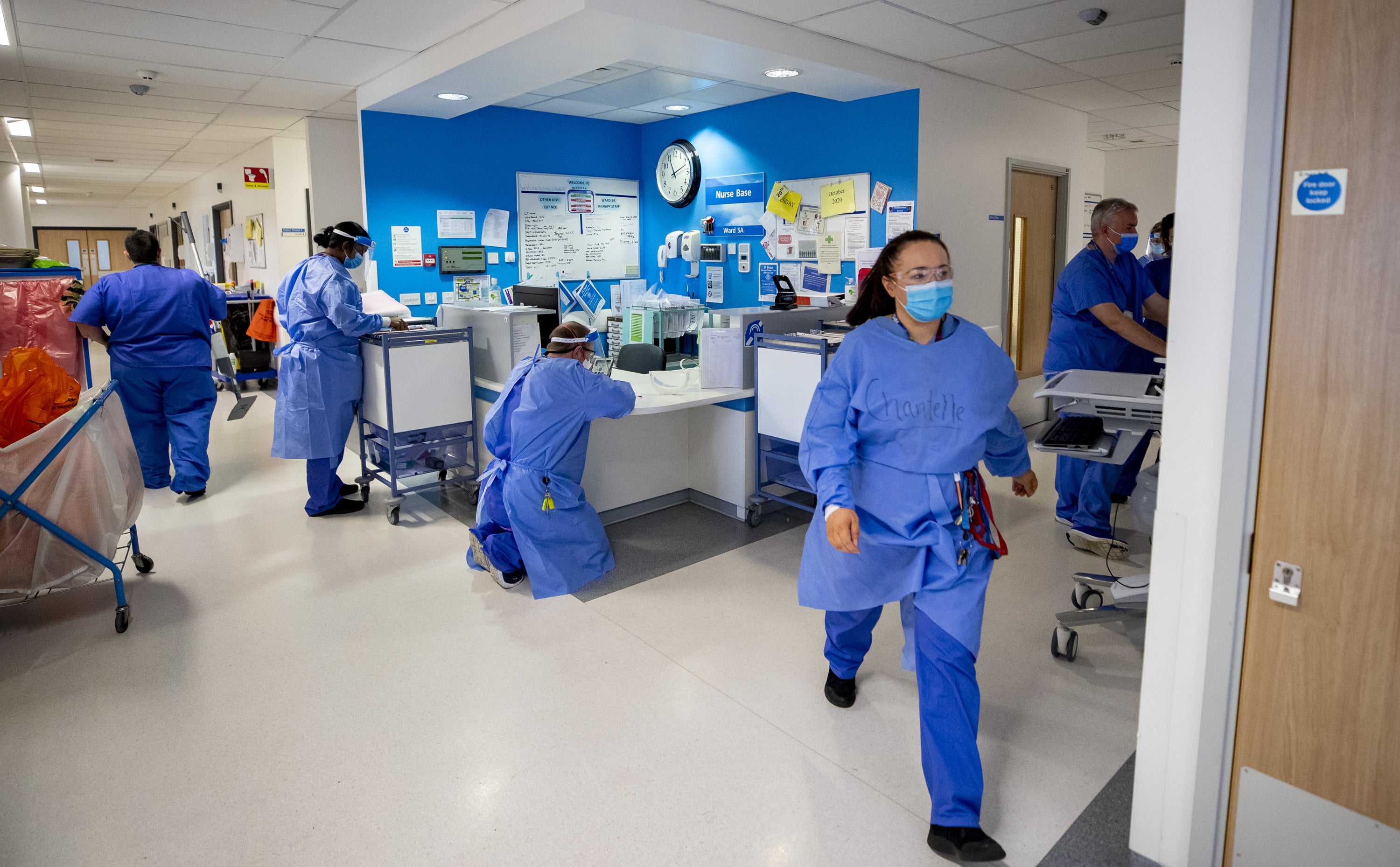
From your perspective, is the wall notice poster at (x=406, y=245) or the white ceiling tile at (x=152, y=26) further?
the wall notice poster at (x=406, y=245)

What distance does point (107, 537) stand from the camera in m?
2.93

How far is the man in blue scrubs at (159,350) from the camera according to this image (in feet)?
14.0

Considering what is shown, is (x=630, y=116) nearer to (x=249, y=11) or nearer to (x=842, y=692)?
(x=249, y=11)

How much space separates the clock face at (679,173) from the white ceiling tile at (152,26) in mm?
2837

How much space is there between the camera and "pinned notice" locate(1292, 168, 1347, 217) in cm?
136

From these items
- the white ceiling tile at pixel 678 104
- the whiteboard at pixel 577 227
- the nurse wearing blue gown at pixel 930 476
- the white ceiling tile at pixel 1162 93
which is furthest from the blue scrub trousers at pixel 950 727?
the whiteboard at pixel 577 227

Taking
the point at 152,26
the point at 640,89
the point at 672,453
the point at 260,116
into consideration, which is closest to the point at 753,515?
the point at 672,453

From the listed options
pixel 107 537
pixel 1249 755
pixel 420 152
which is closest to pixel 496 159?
pixel 420 152

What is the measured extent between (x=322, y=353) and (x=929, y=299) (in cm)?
328

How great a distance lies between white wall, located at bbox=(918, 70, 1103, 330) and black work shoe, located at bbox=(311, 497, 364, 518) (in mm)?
3593

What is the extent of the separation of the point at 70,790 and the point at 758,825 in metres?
1.75

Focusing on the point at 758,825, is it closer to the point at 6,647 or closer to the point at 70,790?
the point at 70,790

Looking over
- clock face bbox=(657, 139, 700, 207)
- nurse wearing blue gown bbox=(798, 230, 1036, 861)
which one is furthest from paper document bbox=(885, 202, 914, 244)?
nurse wearing blue gown bbox=(798, 230, 1036, 861)

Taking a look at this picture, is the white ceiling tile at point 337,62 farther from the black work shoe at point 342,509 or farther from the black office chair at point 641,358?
the black work shoe at point 342,509
